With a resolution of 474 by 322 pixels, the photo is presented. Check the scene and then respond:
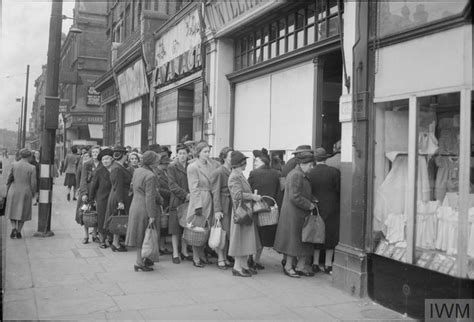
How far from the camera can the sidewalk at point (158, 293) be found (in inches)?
212

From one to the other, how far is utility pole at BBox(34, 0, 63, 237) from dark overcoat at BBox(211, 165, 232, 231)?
447cm

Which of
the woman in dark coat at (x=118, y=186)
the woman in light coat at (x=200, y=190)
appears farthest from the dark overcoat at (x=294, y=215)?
the woman in dark coat at (x=118, y=186)

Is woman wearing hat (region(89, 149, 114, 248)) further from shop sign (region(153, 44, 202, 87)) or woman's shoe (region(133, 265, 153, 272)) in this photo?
shop sign (region(153, 44, 202, 87))

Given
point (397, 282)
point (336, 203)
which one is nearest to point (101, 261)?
point (336, 203)

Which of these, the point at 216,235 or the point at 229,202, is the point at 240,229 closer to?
the point at 216,235

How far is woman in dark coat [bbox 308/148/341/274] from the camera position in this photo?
7.33 metres

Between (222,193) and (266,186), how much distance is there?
0.83m

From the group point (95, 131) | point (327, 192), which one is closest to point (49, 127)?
point (327, 192)

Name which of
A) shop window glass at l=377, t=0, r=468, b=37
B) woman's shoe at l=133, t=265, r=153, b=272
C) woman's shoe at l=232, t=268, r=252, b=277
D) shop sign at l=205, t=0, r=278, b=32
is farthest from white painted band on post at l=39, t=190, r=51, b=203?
shop window glass at l=377, t=0, r=468, b=37

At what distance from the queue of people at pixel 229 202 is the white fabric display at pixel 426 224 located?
67.2 inches

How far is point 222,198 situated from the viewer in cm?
756

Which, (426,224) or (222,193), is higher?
(222,193)

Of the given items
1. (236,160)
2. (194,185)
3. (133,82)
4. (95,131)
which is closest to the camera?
(236,160)

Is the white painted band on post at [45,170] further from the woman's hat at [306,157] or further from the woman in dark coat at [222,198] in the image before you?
the woman's hat at [306,157]
